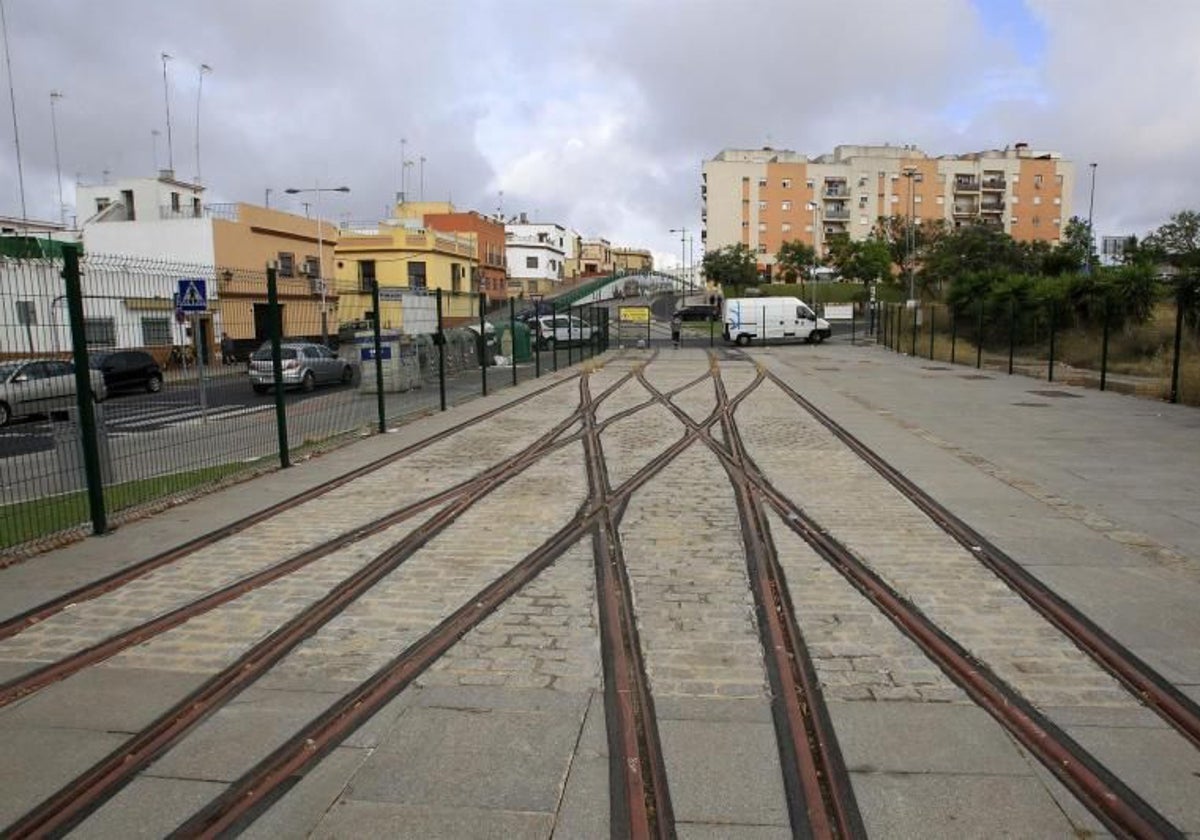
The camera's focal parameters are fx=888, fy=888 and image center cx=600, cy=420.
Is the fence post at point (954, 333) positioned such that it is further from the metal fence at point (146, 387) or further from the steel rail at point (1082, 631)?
the steel rail at point (1082, 631)

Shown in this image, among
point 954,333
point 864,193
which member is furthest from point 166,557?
point 864,193

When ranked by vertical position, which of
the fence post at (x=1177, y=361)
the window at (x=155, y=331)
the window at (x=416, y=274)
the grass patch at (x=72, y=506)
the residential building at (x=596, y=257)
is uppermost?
the residential building at (x=596, y=257)

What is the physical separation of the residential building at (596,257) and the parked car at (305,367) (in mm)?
134524

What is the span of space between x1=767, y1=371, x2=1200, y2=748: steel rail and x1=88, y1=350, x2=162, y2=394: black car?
7.46m

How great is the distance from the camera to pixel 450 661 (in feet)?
15.7

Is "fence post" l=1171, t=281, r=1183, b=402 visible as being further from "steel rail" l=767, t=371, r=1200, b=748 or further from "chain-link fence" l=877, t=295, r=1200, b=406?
"steel rail" l=767, t=371, r=1200, b=748

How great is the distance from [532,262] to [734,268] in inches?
1195

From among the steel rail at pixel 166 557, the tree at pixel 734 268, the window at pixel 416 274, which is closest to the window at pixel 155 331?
the steel rail at pixel 166 557

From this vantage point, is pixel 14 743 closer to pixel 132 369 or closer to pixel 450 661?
pixel 450 661

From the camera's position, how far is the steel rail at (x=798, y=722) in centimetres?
330

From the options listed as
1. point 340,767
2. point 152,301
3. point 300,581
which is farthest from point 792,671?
point 152,301

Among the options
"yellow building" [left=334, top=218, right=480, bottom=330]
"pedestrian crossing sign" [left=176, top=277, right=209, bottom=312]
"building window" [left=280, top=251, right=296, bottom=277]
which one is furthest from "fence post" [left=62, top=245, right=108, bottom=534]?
"yellow building" [left=334, top=218, right=480, bottom=330]

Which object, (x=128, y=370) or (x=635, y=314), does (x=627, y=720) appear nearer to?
(x=128, y=370)

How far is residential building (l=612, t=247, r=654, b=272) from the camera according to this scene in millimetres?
180000
